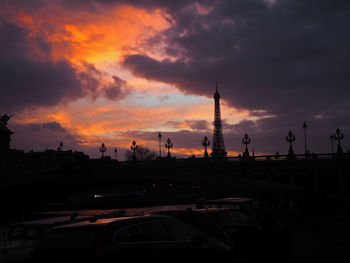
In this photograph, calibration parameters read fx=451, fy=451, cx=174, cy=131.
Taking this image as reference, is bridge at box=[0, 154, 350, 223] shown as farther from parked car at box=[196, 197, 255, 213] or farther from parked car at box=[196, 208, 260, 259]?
parked car at box=[196, 208, 260, 259]

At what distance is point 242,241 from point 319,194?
1573 cm

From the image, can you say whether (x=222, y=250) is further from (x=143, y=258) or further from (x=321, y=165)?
(x=321, y=165)

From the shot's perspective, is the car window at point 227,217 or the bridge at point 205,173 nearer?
the car window at point 227,217

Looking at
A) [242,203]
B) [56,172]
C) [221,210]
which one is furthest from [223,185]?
[221,210]

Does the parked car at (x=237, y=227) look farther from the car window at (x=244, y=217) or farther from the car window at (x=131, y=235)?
the car window at (x=131, y=235)

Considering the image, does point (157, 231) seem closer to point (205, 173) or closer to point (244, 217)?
point (244, 217)

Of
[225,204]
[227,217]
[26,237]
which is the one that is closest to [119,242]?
[227,217]

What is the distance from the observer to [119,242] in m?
7.41

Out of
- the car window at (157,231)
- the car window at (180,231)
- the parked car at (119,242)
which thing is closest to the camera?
the parked car at (119,242)

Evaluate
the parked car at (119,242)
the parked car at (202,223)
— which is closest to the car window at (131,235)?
the parked car at (119,242)

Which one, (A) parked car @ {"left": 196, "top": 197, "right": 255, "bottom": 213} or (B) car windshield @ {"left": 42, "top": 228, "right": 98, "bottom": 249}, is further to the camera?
(A) parked car @ {"left": 196, "top": 197, "right": 255, "bottom": 213}

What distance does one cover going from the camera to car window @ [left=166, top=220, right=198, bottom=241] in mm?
8875

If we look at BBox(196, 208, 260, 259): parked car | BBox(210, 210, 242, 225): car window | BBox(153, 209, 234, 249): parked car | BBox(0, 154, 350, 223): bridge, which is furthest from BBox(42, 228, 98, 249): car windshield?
BBox(0, 154, 350, 223): bridge

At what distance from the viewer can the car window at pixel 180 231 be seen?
8875 mm
